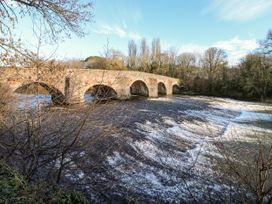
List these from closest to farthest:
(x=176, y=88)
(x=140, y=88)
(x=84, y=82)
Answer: (x=84, y=82), (x=140, y=88), (x=176, y=88)

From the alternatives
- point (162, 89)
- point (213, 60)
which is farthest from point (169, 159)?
point (213, 60)

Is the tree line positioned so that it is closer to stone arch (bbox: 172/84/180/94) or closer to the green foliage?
stone arch (bbox: 172/84/180/94)

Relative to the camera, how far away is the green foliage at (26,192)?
3338 millimetres

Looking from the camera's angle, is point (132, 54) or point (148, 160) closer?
point (148, 160)

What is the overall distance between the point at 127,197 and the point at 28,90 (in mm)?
3097

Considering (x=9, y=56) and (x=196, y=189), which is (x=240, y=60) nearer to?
(x=196, y=189)

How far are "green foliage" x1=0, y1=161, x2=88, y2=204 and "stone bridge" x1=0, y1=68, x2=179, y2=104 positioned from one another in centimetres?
123

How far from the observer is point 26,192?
3213 millimetres

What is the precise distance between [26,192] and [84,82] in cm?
1620

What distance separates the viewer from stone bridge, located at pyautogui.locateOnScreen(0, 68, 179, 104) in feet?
13.4

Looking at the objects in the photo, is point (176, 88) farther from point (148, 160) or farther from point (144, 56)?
point (148, 160)

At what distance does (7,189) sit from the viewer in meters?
3.83

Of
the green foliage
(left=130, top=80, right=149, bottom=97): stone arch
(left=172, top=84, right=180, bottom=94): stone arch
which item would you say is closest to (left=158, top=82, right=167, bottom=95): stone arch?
(left=172, top=84, right=180, bottom=94): stone arch

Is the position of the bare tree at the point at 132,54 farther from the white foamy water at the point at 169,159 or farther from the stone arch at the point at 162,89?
the white foamy water at the point at 169,159
